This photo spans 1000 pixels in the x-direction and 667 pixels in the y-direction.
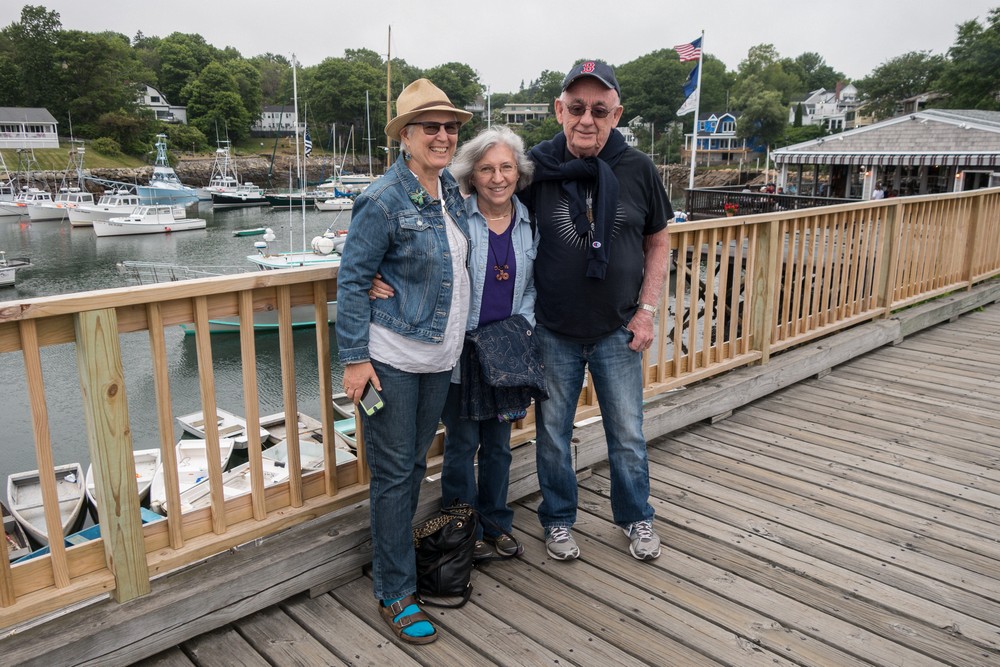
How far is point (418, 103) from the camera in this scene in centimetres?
228

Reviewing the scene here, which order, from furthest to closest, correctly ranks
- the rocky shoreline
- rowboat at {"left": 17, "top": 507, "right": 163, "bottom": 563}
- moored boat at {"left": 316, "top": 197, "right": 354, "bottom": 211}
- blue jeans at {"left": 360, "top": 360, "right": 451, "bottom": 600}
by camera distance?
the rocky shoreline → moored boat at {"left": 316, "top": 197, "right": 354, "bottom": 211} → rowboat at {"left": 17, "top": 507, "right": 163, "bottom": 563} → blue jeans at {"left": 360, "top": 360, "right": 451, "bottom": 600}

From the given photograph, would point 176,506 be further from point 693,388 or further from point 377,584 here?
point 693,388

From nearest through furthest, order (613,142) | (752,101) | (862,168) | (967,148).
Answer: (613,142), (967,148), (862,168), (752,101)

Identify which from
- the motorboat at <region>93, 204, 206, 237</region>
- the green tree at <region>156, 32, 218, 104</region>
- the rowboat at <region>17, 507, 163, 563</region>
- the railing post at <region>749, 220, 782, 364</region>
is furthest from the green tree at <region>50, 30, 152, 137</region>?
the railing post at <region>749, 220, 782, 364</region>

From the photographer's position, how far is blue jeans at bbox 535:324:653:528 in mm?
2844

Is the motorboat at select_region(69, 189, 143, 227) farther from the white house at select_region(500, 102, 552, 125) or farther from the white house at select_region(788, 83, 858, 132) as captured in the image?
the white house at select_region(500, 102, 552, 125)

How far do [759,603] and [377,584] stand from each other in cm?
133

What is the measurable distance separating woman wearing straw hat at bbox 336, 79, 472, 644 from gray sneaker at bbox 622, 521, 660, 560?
898mm

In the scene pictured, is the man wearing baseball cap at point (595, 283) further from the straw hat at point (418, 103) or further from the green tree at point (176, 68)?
the green tree at point (176, 68)

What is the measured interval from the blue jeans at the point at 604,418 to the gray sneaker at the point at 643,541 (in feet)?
0.10

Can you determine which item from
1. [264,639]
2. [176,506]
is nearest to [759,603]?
[264,639]

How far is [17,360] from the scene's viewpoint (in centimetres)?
2398

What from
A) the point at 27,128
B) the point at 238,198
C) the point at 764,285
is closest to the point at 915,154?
the point at 764,285

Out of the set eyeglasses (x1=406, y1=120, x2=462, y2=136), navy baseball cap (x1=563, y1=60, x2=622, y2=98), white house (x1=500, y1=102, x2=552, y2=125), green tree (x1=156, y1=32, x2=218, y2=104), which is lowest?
eyeglasses (x1=406, y1=120, x2=462, y2=136)
